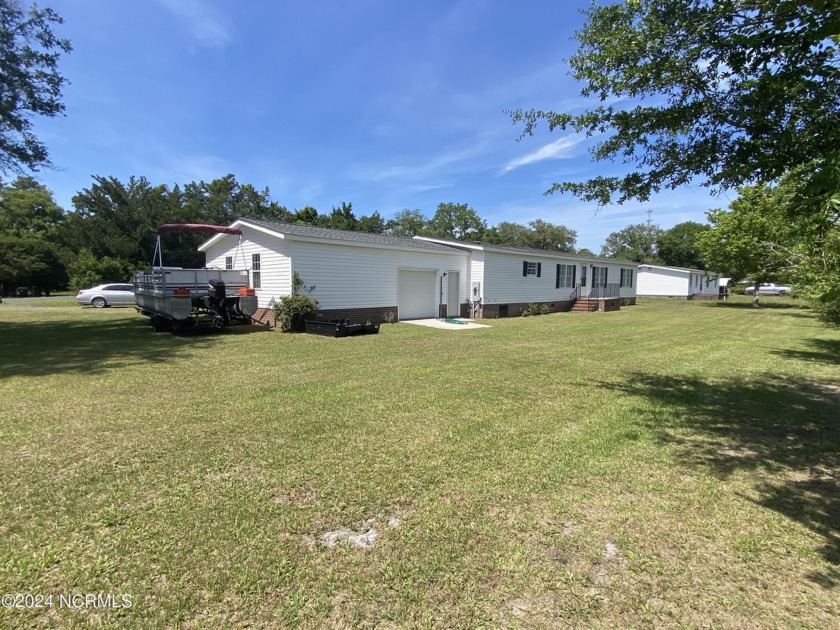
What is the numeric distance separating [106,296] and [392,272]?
1775 centimetres

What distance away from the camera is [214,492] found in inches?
124

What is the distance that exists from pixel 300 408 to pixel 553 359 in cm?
551

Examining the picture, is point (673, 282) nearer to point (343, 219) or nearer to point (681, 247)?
point (681, 247)

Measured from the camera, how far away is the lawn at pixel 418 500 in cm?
215

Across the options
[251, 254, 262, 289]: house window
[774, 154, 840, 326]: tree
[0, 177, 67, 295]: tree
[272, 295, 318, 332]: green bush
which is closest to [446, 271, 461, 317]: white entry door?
[272, 295, 318, 332]: green bush

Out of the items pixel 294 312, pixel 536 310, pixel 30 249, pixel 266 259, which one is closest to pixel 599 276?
pixel 536 310

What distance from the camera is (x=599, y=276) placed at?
2672cm

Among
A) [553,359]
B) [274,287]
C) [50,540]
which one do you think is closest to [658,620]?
[50,540]

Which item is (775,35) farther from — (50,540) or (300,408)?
(50,540)

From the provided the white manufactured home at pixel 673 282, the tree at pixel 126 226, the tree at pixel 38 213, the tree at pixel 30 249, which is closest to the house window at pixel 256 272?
the tree at pixel 30 249

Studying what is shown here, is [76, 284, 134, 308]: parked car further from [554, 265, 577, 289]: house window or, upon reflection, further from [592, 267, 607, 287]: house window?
[592, 267, 607, 287]: house window

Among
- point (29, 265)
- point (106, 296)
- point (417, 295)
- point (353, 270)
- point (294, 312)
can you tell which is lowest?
point (294, 312)

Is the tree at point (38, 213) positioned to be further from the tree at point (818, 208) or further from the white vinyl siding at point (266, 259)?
the tree at point (818, 208)

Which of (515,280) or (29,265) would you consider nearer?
(515,280)
